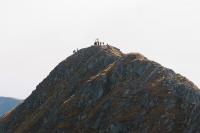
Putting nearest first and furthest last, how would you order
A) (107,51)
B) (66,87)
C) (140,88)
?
1. (140,88)
2. (66,87)
3. (107,51)

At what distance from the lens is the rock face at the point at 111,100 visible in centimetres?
6248

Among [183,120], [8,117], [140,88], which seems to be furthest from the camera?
[8,117]

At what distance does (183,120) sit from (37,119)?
200 feet

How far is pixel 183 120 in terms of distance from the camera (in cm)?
5872

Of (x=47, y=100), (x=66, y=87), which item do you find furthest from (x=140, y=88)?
(x=47, y=100)

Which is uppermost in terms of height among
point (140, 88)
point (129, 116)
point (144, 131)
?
point (140, 88)

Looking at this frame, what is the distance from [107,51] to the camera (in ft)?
382

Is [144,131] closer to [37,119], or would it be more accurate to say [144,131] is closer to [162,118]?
[162,118]

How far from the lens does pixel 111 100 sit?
7994 centimetres

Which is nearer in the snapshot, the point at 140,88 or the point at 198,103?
the point at 198,103

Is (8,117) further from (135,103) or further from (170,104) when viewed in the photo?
(170,104)

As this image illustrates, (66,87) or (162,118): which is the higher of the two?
(66,87)

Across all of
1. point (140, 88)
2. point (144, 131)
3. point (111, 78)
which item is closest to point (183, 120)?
point (144, 131)

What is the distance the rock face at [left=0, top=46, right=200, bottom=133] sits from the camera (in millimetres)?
62475
